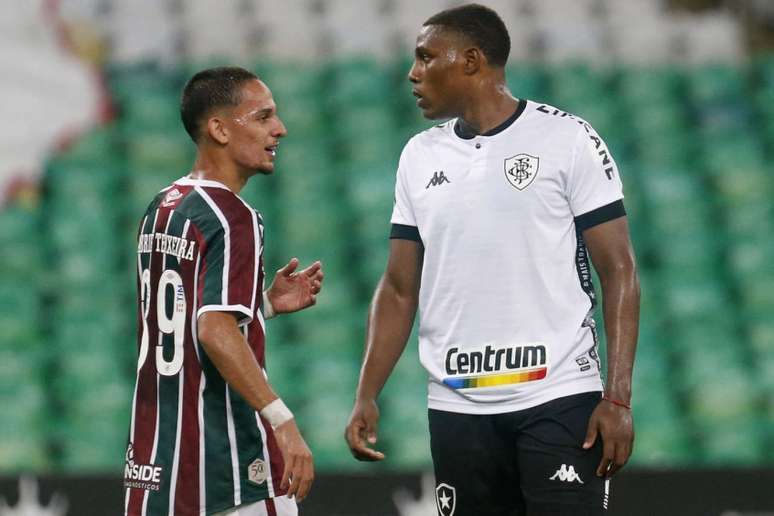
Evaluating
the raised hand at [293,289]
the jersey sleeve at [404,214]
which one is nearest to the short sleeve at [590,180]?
the jersey sleeve at [404,214]

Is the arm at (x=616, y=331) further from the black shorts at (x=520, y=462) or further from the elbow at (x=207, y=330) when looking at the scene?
the elbow at (x=207, y=330)

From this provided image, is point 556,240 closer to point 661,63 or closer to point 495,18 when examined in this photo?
point 495,18

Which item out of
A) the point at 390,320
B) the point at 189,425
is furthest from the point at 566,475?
the point at 189,425

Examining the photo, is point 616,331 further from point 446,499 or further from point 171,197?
point 171,197

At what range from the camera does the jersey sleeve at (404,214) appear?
12.6 feet

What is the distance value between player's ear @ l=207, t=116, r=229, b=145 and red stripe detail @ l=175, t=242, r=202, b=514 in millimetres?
306

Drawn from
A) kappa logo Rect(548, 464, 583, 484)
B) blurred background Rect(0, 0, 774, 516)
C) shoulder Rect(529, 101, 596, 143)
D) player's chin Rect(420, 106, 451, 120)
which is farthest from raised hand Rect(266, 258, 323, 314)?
blurred background Rect(0, 0, 774, 516)

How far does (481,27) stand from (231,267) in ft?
3.48

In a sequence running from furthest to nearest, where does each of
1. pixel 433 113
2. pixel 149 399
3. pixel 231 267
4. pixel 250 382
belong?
pixel 433 113 → pixel 149 399 → pixel 231 267 → pixel 250 382

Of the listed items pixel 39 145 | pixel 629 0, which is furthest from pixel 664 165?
pixel 39 145

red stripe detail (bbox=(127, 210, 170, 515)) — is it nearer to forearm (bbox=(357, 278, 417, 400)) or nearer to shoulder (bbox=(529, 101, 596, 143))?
forearm (bbox=(357, 278, 417, 400))

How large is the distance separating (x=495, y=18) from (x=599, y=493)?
1.39 m

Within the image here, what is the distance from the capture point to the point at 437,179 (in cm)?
374

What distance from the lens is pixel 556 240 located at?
3562 mm
